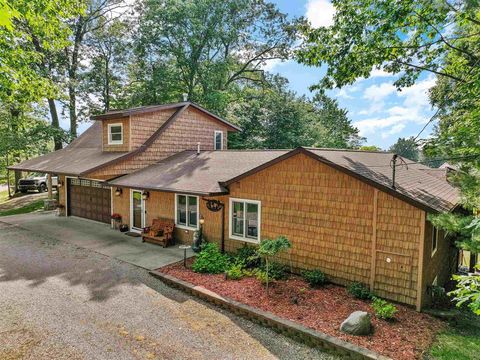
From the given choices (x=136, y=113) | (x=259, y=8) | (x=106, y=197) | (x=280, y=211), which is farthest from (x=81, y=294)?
(x=259, y=8)

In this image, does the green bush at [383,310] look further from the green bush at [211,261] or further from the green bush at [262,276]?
the green bush at [211,261]

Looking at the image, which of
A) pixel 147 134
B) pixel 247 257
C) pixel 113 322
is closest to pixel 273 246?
pixel 247 257

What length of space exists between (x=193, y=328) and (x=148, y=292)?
216cm

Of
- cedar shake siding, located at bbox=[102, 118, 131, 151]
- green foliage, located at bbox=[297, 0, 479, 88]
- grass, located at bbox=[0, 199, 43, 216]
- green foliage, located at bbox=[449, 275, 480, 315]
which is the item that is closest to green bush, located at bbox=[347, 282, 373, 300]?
green foliage, located at bbox=[449, 275, 480, 315]

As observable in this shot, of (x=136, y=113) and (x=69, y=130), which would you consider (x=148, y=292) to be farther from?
(x=69, y=130)

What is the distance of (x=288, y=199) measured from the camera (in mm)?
8906

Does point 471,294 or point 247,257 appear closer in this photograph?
point 471,294

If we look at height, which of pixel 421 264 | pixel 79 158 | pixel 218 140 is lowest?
pixel 421 264

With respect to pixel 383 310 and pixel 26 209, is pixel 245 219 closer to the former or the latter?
pixel 383 310

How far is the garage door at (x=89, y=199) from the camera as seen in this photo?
15.2 m

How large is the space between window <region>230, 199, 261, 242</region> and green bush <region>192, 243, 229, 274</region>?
873 mm

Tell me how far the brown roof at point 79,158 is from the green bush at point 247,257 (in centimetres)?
746

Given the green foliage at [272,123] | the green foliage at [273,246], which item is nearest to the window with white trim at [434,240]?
the green foliage at [273,246]

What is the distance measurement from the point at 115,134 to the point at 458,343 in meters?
15.2
